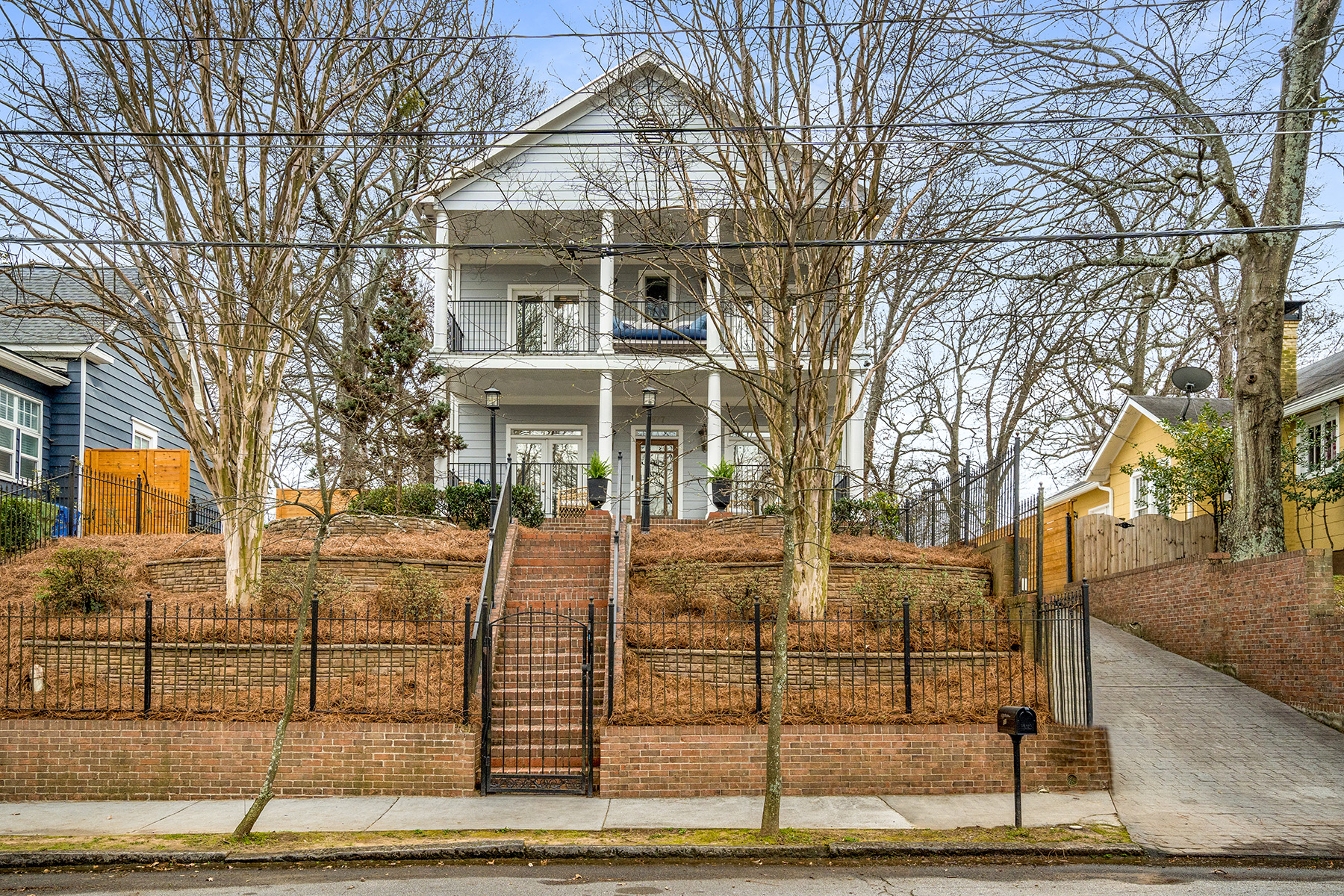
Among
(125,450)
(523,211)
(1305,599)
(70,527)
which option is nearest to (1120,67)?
(1305,599)

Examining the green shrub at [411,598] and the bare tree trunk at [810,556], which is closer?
the green shrub at [411,598]

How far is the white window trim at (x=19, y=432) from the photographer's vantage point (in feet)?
68.4

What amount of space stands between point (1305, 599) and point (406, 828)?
10.3 m

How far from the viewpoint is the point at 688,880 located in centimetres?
859

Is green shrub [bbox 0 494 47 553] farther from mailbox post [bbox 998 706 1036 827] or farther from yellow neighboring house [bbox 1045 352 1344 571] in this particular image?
yellow neighboring house [bbox 1045 352 1344 571]

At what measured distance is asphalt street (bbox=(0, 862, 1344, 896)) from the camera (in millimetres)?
8156

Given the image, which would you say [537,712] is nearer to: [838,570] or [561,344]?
[838,570]

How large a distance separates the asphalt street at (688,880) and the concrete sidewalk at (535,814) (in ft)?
3.19

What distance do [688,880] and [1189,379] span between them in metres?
15.4

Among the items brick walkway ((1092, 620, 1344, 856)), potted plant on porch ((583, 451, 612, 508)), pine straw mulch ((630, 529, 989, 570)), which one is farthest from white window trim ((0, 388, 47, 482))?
brick walkway ((1092, 620, 1344, 856))

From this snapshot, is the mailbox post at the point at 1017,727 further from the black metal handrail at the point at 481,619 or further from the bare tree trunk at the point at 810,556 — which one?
the black metal handrail at the point at 481,619

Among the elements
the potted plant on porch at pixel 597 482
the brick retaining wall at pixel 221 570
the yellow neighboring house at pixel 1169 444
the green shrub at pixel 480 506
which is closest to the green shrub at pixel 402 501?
the green shrub at pixel 480 506

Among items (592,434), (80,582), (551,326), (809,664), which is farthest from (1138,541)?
(80,582)

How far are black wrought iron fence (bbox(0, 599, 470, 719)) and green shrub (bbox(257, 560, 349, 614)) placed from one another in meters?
0.63
